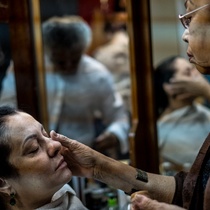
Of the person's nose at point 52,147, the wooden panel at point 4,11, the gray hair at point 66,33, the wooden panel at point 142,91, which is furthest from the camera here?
the gray hair at point 66,33

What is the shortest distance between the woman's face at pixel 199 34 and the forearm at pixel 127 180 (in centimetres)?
39

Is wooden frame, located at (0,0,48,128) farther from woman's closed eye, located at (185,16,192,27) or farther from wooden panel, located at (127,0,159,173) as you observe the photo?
woman's closed eye, located at (185,16,192,27)

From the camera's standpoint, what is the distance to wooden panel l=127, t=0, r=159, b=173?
1998 mm

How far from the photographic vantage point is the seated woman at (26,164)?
4.34 feet

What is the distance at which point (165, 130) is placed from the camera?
8.23 ft

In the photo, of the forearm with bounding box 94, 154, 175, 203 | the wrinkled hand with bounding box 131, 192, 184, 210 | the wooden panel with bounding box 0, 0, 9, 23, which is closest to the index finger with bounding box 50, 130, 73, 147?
the forearm with bounding box 94, 154, 175, 203

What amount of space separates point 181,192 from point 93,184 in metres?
0.67

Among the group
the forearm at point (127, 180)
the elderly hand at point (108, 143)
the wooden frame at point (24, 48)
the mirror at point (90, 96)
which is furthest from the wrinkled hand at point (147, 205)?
the elderly hand at point (108, 143)

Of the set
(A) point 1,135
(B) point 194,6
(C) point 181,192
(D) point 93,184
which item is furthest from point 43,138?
(D) point 93,184

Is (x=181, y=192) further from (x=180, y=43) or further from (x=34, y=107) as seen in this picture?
(x=180, y=43)

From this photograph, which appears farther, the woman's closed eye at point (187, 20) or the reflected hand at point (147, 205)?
the woman's closed eye at point (187, 20)

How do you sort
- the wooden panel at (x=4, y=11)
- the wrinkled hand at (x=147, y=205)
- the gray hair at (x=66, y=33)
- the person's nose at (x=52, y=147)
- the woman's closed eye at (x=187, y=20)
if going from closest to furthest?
1. the wrinkled hand at (x=147, y=205)
2. the woman's closed eye at (x=187, y=20)
3. the person's nose at (x=52, y=147)
4. the wooden panel at (x=4, y=11)
5. the gray hair at (x=66, y=33)

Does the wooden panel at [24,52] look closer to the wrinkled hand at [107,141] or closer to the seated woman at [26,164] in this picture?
the seated woman at [26,164]

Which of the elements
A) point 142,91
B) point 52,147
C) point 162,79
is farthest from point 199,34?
point 162,79
